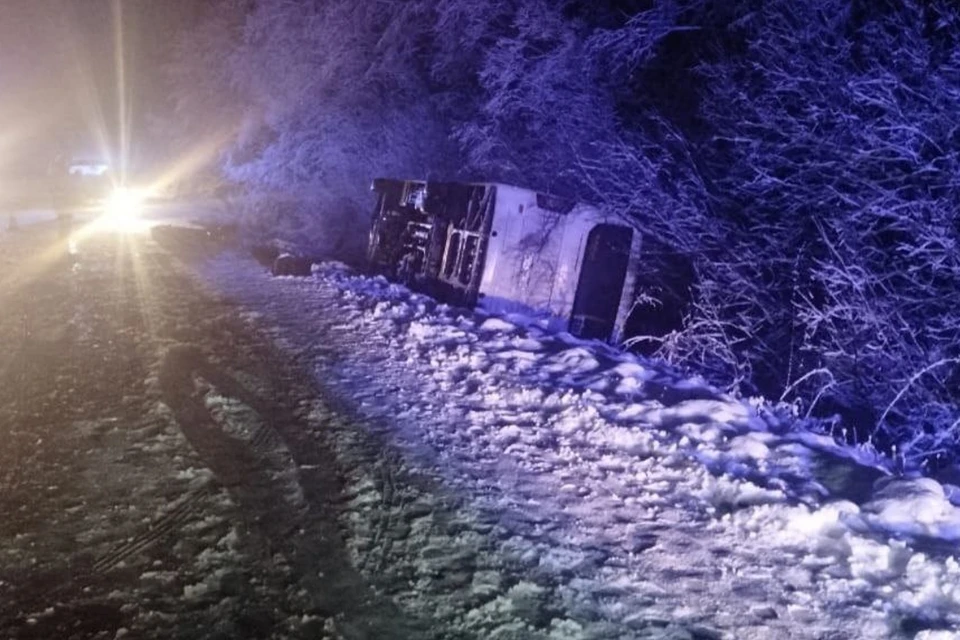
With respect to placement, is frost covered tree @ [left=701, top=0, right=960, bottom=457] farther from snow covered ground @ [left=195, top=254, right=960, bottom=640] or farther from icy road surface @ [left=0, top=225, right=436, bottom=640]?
icy road surface @ [left=0, top=225, right=436, bottom=640]

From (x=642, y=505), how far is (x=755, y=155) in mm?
4323

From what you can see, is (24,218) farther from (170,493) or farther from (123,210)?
(170,493)

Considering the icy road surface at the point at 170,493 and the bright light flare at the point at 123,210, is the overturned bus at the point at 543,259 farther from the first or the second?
the bright light flare at the point at 123,210

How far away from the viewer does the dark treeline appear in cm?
661

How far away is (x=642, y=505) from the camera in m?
5.13

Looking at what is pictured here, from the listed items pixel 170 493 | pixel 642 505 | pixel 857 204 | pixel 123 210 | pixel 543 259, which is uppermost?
pixel 857 204

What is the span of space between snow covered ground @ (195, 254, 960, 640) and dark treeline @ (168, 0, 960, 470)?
1.11 meters

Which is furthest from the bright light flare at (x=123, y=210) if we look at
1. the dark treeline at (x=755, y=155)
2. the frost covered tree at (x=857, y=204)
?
the frost covered tree at (x=857, y=204)

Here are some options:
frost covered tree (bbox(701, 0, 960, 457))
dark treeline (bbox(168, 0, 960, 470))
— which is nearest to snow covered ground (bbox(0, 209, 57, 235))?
dark treeline (bbox(168, 0, 960, 470))

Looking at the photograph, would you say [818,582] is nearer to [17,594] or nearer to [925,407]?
[925,407]

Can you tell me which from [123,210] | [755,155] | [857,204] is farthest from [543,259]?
[123,210]

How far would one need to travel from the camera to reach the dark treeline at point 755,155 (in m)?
6.61

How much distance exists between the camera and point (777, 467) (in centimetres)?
572

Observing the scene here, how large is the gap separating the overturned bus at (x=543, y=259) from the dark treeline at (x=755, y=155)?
1.32 ft
